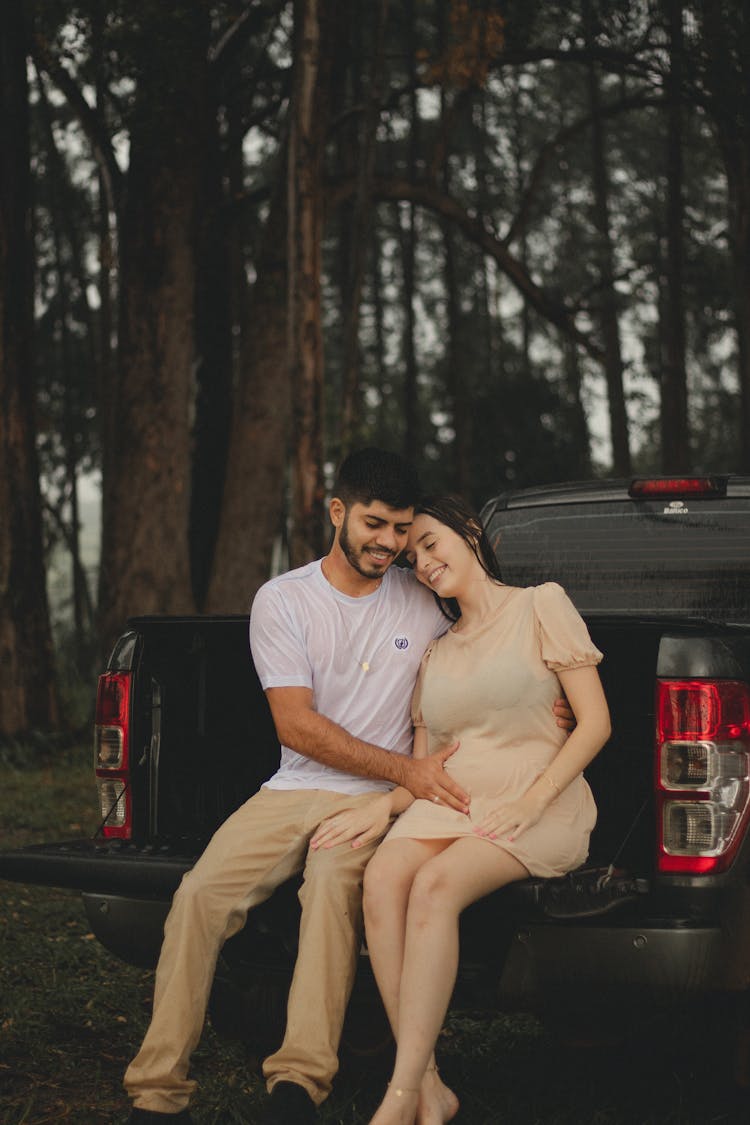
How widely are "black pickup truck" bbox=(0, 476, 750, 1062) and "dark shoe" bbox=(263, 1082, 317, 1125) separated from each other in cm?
39

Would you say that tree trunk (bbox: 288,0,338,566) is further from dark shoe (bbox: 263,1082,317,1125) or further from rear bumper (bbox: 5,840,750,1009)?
dark shoe (bbox: 263,1082,317,1125)

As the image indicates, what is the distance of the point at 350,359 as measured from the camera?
51.0ft

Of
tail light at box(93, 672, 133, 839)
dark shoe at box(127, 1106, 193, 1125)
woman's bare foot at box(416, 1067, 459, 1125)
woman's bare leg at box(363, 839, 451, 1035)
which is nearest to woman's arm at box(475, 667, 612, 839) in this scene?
woman's bare leg at box(363, 839, 451, 1035)

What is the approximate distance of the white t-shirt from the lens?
4.27 m

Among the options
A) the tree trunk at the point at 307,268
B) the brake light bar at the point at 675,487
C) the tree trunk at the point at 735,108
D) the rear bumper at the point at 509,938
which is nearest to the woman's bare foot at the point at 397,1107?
the rear bumper at the point at 509,938

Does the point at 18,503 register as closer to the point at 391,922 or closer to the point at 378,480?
the point at 378,480

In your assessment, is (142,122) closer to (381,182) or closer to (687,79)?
(381,182)

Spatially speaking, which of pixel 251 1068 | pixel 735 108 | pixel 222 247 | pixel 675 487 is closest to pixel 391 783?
pixel 251 1068

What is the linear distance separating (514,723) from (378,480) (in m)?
0.80

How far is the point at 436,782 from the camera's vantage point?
4.06 m

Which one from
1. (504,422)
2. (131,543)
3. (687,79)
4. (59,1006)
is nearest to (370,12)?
(504,422)

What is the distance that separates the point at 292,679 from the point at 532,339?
40143 mm

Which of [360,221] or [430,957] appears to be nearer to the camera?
[430,957]

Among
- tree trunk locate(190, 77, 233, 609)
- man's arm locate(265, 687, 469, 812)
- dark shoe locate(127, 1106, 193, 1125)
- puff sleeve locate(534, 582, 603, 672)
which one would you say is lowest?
dark shoe locate(127, 1106, 193, 1125)
